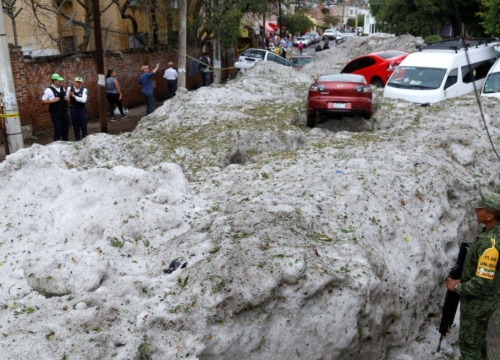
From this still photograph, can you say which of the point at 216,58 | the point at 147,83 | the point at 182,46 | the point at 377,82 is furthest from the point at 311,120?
the point at 216,58

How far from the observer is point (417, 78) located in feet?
47.6

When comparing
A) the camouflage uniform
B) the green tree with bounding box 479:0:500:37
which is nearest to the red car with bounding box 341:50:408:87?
the green tree with bounding box 479:0:500:37

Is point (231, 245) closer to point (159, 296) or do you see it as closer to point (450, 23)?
point (159, 296)

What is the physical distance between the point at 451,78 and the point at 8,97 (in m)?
11.0

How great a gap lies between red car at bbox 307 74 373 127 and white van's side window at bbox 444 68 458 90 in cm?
325

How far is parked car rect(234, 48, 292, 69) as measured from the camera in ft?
81.0

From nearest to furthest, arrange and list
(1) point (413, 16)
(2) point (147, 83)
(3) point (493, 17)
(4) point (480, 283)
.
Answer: (4) point (480, 283)
(2) point (147, 83)
(3) point (493, 17)
(1) point (413, 16)

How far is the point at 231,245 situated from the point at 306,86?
1282 centimetres

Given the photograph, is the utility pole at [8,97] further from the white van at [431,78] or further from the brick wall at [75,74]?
the white van at [431,78]

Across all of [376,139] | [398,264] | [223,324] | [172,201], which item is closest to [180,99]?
[376,139]

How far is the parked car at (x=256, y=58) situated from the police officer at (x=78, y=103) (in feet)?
46.7

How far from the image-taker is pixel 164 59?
73.2 feet

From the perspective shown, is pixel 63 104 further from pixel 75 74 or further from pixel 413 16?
pixel 413 16

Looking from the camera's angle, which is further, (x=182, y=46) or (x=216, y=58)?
(x=216, y=58)
